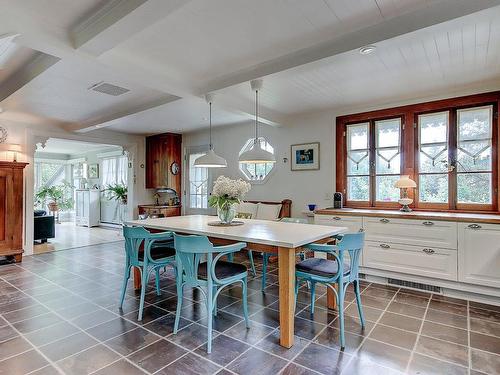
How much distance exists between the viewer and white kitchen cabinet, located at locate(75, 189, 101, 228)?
9.08 m

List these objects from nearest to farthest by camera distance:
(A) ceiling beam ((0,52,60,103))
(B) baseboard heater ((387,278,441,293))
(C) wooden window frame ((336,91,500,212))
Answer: (A) ceiling beam ((0,52,60,103)) → (B) baseboard heater ((387,278,441,293)) → (C) wooden window frame ((336,91,500,212))

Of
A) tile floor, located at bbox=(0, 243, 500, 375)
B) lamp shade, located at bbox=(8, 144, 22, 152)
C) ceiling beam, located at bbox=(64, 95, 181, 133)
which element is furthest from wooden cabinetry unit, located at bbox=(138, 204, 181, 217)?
tile floor, located at bbox=(0, 243, 500, 375)

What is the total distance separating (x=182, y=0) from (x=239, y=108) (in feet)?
7.84

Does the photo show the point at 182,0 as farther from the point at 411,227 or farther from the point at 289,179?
the point at 289,179

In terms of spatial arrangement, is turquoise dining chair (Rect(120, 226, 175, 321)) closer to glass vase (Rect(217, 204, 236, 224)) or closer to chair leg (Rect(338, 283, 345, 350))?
glass vase (Rect(217, 204, 236, 224))

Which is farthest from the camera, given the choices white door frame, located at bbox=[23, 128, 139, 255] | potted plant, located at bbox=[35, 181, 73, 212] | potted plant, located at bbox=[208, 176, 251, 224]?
potted plant, located at bbox=[35, 181, 73, 212]

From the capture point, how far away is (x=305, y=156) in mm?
5059

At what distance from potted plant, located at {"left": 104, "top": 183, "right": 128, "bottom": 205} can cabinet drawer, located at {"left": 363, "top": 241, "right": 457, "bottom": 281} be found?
21.2 feet

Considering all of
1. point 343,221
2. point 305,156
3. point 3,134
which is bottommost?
point 343,221

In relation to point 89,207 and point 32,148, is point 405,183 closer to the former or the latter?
point 32,148

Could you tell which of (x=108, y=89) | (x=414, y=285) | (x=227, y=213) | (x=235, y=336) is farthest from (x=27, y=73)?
(x=414, y=285)

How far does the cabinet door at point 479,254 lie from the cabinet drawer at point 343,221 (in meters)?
1.10

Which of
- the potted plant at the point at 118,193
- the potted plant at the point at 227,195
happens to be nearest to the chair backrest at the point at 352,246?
the potted plant at the point at 227,195

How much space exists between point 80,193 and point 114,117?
5720 millimetres
